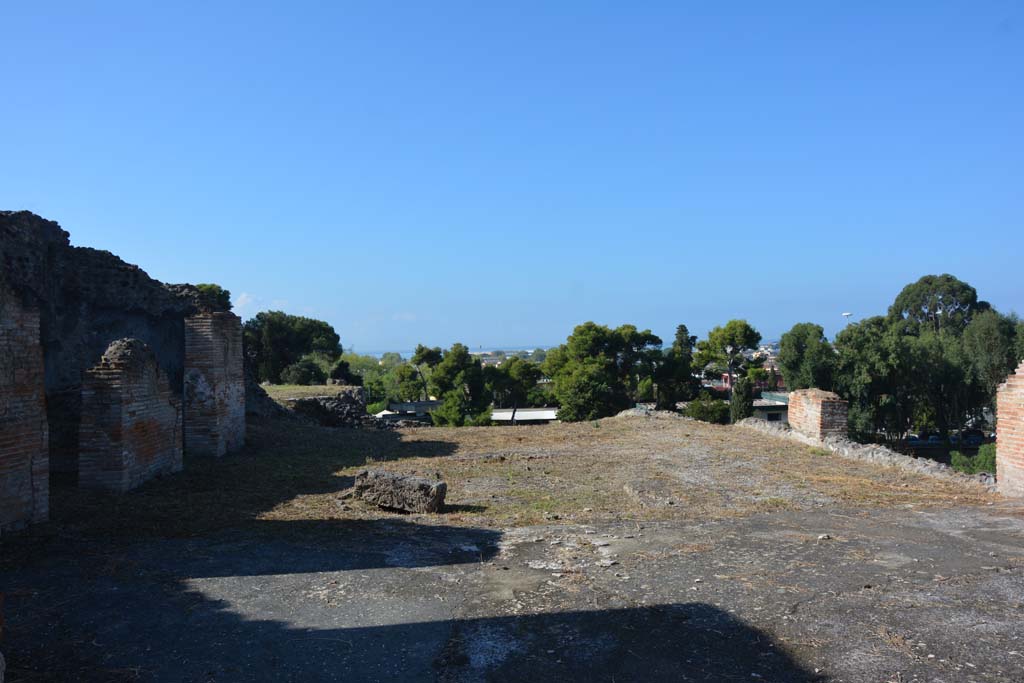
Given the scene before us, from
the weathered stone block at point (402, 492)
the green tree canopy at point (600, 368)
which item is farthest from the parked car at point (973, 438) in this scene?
the weathered stone block at point (402, 492)

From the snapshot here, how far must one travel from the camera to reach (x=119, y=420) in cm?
847

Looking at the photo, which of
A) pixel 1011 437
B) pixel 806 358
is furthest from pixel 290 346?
pixel 1011 437

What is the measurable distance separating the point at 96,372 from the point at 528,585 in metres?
6.17

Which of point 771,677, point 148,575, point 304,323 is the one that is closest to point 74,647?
point 148,575

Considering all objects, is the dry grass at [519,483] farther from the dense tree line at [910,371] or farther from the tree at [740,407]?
the dense tree line at [910,371]

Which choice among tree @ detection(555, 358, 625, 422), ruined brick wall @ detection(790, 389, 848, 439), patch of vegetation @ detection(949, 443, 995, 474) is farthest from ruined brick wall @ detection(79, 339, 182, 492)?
tree @ detection(555, 358, 625, 422)

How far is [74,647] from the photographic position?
418 cm

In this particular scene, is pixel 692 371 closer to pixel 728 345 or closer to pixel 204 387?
pixel 728 345

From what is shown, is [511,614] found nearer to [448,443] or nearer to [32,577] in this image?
[32,577]

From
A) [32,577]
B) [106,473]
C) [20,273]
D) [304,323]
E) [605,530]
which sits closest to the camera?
[32,577]

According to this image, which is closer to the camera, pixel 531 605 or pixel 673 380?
pixel 531 605

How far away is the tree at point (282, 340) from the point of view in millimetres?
41094

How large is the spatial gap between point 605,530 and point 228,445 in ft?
26.1

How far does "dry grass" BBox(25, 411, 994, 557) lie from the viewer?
7.59 m
